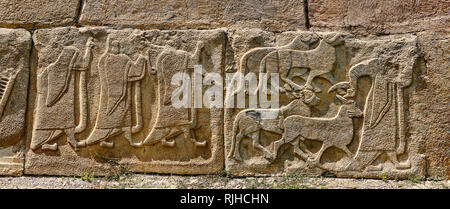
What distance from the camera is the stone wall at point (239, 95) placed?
3424mm

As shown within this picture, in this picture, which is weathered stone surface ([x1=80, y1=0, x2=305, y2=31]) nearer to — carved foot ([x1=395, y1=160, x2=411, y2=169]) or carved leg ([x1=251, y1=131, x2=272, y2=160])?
carved leg ([x1=251, y1=131, x2=272, y2=160])

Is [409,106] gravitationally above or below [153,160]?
above

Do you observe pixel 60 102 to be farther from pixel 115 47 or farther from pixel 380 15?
pixel 380 15

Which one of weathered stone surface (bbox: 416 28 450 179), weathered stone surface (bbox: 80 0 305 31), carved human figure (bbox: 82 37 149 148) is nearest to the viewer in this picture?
weathered stone surface (bbox: 416 28 450 179)

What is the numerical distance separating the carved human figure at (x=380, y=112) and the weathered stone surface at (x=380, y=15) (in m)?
0.39

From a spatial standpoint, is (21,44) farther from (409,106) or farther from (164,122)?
(409,106)

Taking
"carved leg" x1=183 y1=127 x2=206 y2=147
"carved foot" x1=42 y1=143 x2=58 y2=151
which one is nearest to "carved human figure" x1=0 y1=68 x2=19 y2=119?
"carved foot" x1=42 y1=143 x2=58 y2=151

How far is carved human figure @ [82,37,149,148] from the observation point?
3494mm

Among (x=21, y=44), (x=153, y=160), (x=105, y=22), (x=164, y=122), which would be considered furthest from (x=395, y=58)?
(x=21, y=44)

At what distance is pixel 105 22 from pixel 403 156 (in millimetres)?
2952

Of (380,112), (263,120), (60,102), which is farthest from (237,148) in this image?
(60,102)

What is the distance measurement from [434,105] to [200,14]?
2228 millimetres

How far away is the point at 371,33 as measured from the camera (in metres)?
3.57

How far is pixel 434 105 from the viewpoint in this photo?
3402 millimetres
